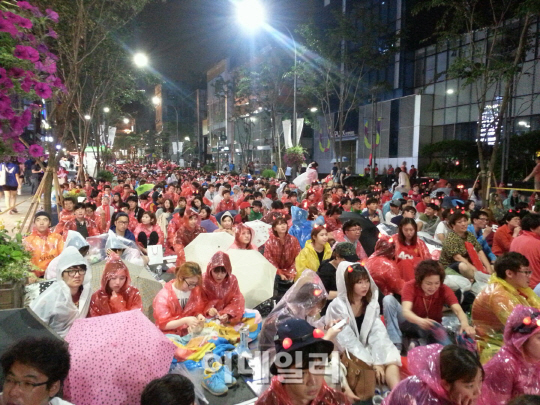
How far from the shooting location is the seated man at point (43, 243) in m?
6.16

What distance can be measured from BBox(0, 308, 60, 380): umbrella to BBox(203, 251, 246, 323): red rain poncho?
210cm

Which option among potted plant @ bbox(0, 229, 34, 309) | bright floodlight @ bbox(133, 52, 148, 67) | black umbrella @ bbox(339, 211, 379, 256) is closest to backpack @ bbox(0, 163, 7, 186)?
bright floodlight @ bbox(133, 52, 148, 67)

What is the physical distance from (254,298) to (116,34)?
10056 millimetres

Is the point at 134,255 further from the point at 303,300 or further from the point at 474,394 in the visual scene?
the point at 474,394

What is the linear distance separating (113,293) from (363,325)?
2.47 meters

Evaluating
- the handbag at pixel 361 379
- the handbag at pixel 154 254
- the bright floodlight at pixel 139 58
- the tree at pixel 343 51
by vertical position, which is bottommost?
the handbag at pixel 361 379

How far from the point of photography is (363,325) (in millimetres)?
3844

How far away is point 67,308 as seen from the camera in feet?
12.6

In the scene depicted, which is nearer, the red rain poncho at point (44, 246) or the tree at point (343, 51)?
the red rain poncho at point (44, 246)

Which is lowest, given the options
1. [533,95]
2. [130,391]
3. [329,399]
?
[130,391]

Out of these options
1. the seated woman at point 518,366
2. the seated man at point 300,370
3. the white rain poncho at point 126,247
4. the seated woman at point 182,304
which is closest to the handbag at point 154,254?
the white rain poncho at point 126,247

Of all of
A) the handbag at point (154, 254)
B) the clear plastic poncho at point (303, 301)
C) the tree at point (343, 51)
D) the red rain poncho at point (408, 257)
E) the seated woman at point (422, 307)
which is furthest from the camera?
the tree at point (343, 51)

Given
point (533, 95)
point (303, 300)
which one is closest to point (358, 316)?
point (303, 300)

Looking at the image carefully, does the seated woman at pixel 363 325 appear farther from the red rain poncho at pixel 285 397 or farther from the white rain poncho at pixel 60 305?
the white rain poncho at pixel 60 305
